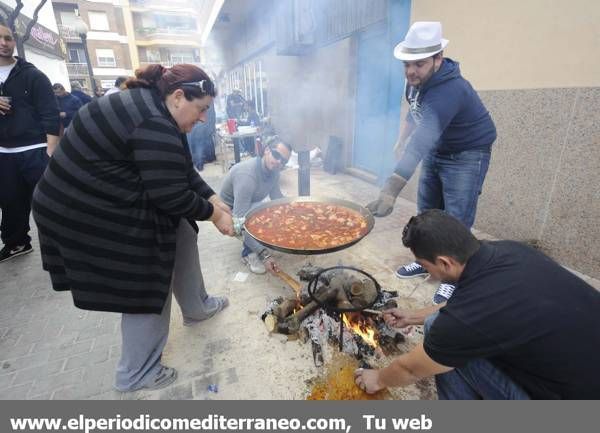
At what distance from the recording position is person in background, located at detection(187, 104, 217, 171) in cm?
967

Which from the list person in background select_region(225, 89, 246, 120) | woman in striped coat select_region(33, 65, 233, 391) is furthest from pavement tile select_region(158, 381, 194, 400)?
person in background select_region(225, 89, 246, 120)

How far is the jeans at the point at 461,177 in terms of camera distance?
3.04m

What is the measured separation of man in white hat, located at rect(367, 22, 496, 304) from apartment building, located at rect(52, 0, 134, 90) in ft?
137

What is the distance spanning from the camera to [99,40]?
35094 mm

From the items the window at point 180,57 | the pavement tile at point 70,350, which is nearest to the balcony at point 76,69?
the window at point 180,57

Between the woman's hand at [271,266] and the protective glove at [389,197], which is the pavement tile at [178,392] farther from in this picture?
the protective glove at [389,197]

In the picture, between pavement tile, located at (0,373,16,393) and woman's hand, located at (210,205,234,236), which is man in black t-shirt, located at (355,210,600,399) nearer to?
woman's hand, located at (210,205,234,236)

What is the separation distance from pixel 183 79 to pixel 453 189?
8.62 feet

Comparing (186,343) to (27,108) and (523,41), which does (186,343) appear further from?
(523,41)

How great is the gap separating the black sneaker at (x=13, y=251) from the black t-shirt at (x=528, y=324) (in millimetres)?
5369

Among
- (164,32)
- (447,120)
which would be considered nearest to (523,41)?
(447,120)

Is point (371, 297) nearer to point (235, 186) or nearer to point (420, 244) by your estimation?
point (420, 244)

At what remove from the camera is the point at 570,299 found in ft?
4.24

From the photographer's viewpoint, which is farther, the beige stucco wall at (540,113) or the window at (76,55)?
the window at (76,55)
